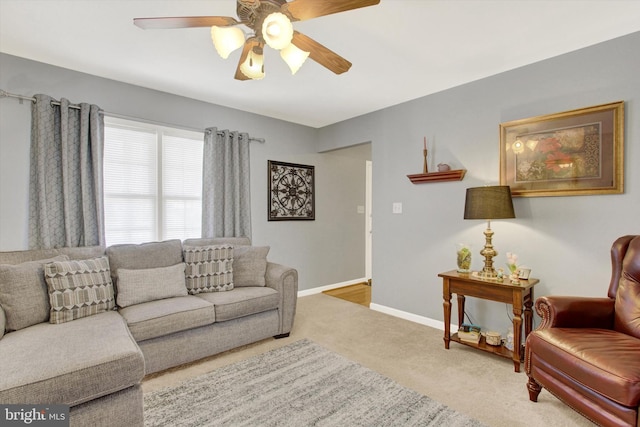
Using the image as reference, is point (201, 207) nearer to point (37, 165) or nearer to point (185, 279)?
point (185, 279)

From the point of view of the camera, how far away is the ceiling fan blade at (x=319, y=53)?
1.61 metres

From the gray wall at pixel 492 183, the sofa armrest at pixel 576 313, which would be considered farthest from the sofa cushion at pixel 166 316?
the sofa armrest at pixel 576 313

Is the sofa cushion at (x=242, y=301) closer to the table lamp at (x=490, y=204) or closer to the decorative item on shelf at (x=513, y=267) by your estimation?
the table lamp at (x=490, y=204)

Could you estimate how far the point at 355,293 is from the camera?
183 inches

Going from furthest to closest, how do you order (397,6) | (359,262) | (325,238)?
(359,262)
(325,238)
(397,6)

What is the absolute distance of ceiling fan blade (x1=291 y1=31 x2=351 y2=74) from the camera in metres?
1.61

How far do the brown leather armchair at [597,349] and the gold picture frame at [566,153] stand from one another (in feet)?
1.66

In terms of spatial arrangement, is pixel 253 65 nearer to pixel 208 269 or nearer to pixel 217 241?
pixel 208 269

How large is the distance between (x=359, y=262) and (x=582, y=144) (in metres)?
3.55

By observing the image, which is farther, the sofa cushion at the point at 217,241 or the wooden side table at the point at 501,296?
the sofa cushion at the point at 217,241

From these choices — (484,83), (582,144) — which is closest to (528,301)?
(582,144)

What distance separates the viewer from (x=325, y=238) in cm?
476

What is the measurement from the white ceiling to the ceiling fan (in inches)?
18.4

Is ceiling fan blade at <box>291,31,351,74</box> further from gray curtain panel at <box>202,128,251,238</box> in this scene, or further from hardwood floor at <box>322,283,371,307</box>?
hardwood floor at <box>322,283,371,307</box>
